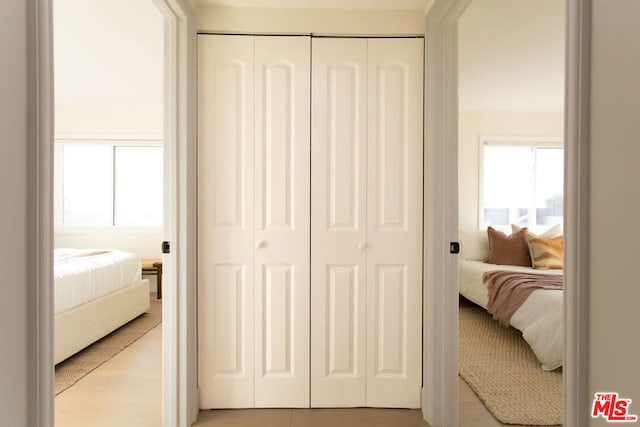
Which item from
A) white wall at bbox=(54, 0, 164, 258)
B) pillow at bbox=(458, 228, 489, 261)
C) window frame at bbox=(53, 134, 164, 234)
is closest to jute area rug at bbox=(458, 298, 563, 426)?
pillow at bbox=(458, 228, 489, 261)

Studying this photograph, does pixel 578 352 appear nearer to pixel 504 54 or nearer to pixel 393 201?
pixel 393 201

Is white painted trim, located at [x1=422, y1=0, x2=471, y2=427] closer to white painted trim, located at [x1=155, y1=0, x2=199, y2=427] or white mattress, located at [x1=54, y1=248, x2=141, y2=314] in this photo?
white painted trim, located at [x1=155, y1=0, x2=199, y2=427]

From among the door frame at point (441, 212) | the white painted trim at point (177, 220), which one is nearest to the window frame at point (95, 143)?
the white painted trim at point (177, 220)

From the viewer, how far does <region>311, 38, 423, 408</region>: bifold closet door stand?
211cm

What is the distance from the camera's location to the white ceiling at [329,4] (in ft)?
6.66

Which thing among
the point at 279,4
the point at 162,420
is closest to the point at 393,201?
the point at 279,4

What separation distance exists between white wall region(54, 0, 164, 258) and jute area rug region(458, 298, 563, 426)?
9.82 feet

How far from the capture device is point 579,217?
761 millimetres

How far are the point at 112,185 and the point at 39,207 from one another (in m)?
5.04

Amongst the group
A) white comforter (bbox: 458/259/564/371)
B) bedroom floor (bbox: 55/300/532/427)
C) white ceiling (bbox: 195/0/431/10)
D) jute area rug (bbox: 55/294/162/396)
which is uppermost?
white ceiling (bbox: 195/0/431/10)

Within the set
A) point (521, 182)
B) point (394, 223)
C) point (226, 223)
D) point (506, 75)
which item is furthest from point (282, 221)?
point (521, 182)

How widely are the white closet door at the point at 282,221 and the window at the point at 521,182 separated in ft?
12.2
